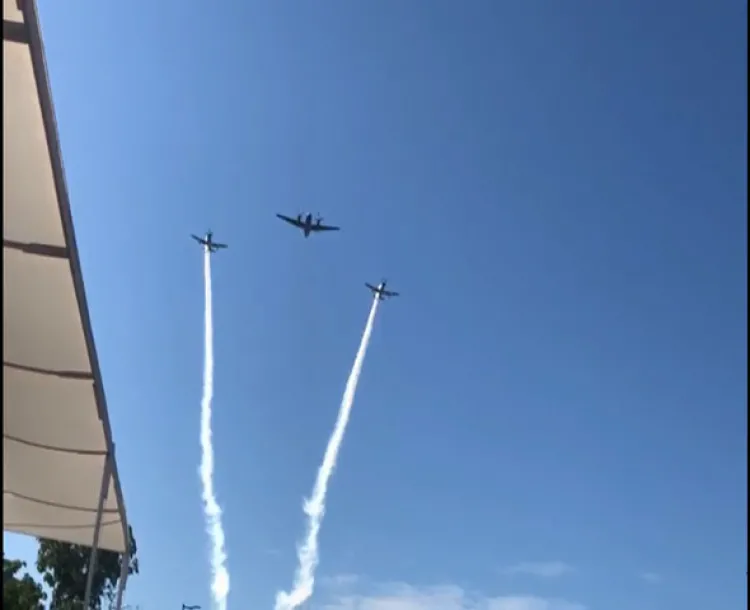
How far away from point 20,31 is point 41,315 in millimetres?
3244

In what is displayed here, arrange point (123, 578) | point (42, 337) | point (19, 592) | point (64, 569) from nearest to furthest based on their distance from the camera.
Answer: point (42, 337) < point (123, 578) < point (19, 592) < point (64, 569)

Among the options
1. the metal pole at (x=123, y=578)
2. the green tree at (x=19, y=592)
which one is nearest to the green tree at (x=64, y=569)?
the green tree at (x=19, y=592)

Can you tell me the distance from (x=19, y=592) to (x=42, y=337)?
20812 mm

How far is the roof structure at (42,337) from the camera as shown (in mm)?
4680

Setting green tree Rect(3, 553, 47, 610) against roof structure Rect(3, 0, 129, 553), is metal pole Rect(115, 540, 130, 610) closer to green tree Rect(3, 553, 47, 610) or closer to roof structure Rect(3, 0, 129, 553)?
roof structure Rect(3, 0, 129, 553)

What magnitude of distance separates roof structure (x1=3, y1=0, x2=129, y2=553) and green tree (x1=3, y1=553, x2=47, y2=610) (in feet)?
42.7

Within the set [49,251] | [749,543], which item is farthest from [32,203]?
[749,543]

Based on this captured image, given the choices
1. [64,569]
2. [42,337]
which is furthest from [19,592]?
[42,337]

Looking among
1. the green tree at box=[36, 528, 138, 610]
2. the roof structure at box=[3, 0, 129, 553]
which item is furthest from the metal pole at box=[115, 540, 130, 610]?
the green tree at box=[36, 528, 138, 610]

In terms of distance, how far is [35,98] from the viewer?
4.63 m

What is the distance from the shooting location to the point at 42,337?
7.17 metres

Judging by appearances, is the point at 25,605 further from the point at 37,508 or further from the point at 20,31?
the point at 20,31

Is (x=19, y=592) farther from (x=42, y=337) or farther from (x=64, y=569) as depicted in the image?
(x=42, y=337)

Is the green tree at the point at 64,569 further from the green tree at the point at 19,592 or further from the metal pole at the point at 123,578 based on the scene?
the metal pole at the point at 123,578
